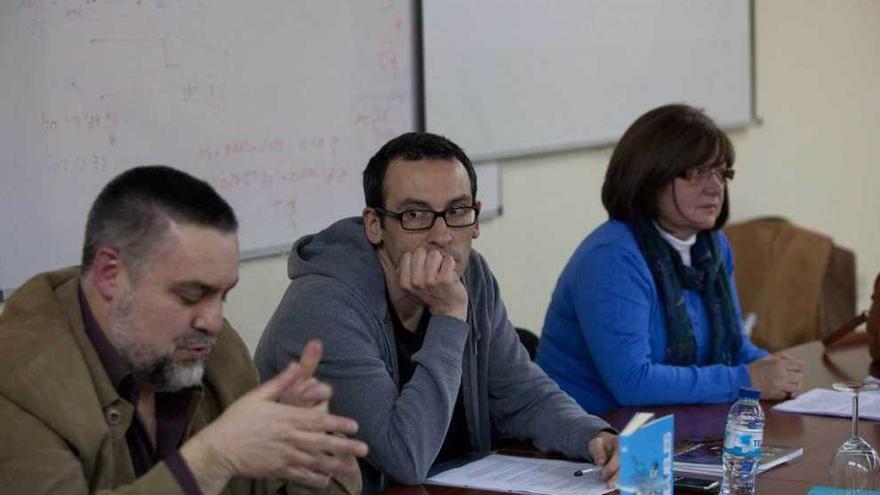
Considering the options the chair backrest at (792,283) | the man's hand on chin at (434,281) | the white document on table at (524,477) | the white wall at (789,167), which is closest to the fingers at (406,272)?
the man's hand on chin at (434,281)

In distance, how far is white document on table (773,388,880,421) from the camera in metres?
3.01

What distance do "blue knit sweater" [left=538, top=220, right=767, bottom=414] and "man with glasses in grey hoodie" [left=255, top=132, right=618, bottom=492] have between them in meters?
0.36

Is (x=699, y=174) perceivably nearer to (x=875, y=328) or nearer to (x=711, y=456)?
(x=875, y=328)

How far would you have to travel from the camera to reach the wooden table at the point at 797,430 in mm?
2420

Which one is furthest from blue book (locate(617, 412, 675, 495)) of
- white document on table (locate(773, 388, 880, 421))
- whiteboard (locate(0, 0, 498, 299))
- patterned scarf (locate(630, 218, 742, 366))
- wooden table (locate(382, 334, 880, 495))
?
whiteboard (locate(0, 0, 498, 299))

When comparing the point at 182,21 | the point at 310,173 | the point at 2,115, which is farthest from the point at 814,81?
the point at 2,115

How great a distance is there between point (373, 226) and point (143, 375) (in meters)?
0.79

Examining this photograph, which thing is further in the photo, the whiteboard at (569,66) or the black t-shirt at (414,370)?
the whiteboard at (569,66)

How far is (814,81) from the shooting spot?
21.4ft

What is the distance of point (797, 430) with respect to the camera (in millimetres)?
2863

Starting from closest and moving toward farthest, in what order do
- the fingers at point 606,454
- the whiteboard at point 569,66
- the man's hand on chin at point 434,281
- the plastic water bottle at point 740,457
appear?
1. the plastic water bottle at point 740,457
2. the fingers at point 606,454
3. the man's hand on chin at point 434,281
4. the whiteboard at point 569,66

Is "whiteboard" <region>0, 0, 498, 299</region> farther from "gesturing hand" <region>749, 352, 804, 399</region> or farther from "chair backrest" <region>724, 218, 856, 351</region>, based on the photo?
"chair backrest" <region>724, 218, 856, 351</region>

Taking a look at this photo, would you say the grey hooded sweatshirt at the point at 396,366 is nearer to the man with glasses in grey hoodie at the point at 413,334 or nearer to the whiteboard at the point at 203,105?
the man with glasses in grey hoodie at the point at 413,334

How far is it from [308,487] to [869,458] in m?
1.02
